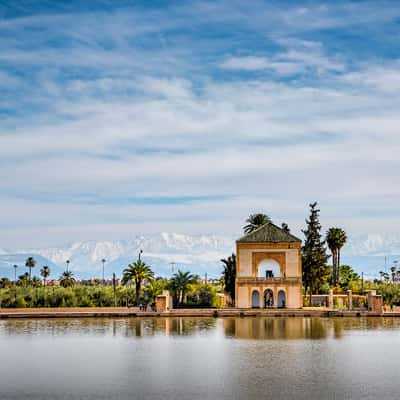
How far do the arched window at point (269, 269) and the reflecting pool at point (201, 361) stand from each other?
542 inches

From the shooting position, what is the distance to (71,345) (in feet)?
106

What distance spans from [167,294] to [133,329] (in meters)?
12.3

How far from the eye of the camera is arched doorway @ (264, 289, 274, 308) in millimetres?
55688

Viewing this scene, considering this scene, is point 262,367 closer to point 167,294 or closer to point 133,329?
point 133,329

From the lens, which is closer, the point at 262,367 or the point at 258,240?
the point at 262,367

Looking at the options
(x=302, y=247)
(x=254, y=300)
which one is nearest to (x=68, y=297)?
(x=254, y=300)

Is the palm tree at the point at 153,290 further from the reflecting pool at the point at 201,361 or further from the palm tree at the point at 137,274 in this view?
the reflecting pool at the point at 201,361

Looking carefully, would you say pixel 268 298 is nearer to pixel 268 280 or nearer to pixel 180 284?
pixel 268 280

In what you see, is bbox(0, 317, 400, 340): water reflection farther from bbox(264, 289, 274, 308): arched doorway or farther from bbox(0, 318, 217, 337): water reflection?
bbox(264, 289, 274, 308): arched doorway

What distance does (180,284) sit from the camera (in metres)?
58.9

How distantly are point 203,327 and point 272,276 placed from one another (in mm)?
16611

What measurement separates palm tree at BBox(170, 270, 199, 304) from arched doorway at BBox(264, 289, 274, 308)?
641 centimetres

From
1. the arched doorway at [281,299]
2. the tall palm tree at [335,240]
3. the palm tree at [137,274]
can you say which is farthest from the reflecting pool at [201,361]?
the tall palm tree at [335,240]

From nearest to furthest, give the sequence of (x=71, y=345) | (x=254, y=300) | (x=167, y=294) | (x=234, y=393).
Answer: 1. (x=234, y=393)
2. (x=71, y=345)
3. (x=167, y=294)
4. (x=254, y=300)
